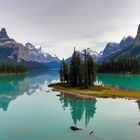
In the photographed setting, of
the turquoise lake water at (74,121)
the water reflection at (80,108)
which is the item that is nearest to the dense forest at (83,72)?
the water reflection at (80,108)

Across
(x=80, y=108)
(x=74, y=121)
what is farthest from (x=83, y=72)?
(x=74, y=121)

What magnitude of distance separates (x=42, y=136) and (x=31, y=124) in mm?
9706

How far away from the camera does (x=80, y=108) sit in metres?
79.3

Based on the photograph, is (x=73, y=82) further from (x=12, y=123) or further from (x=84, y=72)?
(x=12, y=123)

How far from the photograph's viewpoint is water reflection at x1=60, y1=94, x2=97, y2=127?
218ft

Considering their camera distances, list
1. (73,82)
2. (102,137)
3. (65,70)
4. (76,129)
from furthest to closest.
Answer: (65,70), (73,82), (76,129), (102,137)

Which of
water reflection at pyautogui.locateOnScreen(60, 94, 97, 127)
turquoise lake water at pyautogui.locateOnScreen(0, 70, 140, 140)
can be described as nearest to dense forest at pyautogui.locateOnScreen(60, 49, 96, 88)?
water reflection at pyautogui.locateOnScreen(60, 94, 97, 127)

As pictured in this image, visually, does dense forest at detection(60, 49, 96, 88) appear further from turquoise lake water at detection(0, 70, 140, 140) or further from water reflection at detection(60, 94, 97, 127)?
turquoise lake water at detection(0, 70, 140, 140)

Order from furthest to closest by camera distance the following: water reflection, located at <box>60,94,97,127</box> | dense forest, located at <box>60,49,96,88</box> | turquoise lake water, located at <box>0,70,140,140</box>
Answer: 1. dense forest, located at <box>60,49,96,88</box>
2. water reflection, located at <box>60,94,97,127</box>
3. turquoise lake water, located at <box>0,70,140,140</box>

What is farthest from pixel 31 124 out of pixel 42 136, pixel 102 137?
pixel 102 137

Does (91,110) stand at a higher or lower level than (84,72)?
lower

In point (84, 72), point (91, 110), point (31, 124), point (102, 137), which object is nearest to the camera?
point (102, 137)

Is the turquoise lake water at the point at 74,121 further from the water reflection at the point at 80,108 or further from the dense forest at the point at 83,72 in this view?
the dense forest at the point at 83,72

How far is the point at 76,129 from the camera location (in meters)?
53.9
